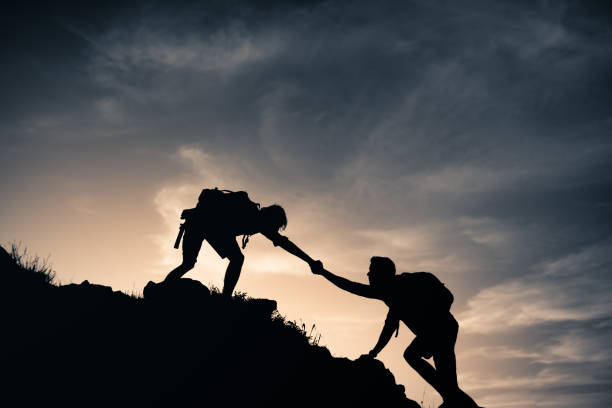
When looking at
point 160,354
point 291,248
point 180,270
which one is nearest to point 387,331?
point 291,248

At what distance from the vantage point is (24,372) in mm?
5863

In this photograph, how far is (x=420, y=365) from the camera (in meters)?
5.83

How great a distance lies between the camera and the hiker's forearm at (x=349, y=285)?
711 centimetres

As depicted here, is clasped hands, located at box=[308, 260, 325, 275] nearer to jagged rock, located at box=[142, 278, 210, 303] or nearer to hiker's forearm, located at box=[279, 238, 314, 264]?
hiker's forearm, located at box=[279, 238, 314, 264]

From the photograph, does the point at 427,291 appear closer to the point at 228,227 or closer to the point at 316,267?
the point at 316,267

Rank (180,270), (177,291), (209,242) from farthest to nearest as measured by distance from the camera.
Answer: (209,242) → (180,270) → (177,291)

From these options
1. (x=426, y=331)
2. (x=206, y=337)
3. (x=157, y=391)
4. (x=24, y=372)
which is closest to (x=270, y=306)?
(x=206, y=337)

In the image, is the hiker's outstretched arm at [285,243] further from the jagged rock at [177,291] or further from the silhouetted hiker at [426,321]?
the silhouetted hiker at [426,321]

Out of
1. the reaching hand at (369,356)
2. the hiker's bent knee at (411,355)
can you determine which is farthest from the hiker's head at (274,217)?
the hiker's bent knee at (411,355)

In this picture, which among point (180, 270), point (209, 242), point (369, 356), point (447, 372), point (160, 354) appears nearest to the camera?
point (447, 372)

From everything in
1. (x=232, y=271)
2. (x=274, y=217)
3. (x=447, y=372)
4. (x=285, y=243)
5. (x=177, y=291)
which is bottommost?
(x=447, y=372)

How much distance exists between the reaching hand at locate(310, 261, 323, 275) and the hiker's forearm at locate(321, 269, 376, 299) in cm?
9

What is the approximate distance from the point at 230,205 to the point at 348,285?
9.85 feet

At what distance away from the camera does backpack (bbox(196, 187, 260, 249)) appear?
27.6 ft
